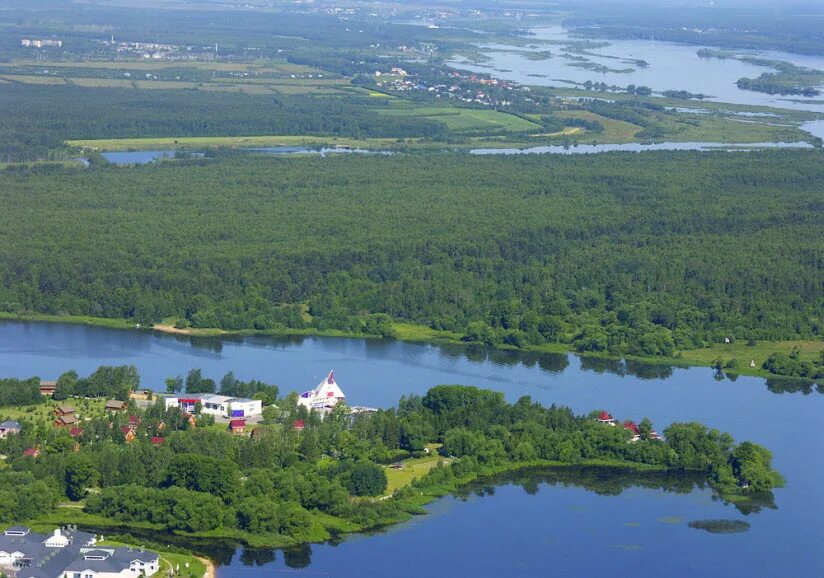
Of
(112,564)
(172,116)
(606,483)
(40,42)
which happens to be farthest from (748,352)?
(40,42)

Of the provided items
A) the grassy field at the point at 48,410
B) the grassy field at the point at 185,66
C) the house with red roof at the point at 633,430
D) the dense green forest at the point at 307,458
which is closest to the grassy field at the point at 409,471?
the dense green forest at the point at 307,458

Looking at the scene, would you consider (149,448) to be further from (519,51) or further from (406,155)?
(519,51)

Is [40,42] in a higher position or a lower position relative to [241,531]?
lower

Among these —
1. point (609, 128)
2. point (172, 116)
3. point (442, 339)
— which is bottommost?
point (172, 116)

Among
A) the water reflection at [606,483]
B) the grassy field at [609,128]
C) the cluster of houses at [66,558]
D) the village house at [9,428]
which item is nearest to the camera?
the cluster of houses at [66,558]

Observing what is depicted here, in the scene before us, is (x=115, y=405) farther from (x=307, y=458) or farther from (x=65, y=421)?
(x=307, y=458)

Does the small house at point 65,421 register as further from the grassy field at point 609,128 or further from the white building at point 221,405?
the grassy field at point 609,128

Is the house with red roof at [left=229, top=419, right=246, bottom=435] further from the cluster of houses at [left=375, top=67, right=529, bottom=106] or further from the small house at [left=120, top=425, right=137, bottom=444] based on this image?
the cluster of houses at [left=375, top=67, right=529, bottom=106]
